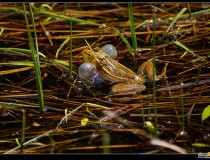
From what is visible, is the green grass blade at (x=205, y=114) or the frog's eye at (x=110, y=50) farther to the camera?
the frog's eye at (x=110, y=50)

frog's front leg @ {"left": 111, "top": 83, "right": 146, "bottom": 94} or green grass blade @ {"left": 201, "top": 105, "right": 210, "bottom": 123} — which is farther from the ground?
frog's front leg @ {"left": 111, "top": 83, "right": 146, "bottom": 94}

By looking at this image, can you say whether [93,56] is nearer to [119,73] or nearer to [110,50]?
[110,50]

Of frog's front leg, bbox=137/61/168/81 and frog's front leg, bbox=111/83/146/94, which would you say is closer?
frog's front leg, bbox=111/83/146/94

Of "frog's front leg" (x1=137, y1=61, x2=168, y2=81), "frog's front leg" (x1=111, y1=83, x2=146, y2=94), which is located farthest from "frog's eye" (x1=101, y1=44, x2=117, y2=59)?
"frog's front leg" (x1=111, y1=83, x2=146, y2=94)

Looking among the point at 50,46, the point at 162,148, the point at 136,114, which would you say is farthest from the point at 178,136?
the point at 50,46

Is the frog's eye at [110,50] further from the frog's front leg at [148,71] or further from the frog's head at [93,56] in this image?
the frog's front leg at [148,71]

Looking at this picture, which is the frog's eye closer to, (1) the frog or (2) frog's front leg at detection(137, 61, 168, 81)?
(1) the frog

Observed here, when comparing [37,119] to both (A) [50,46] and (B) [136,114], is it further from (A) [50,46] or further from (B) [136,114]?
(A) [50,46]

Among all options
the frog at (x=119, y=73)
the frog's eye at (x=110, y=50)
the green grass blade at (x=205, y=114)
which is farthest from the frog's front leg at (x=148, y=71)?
the green grass blade at (x=205, y=114)
